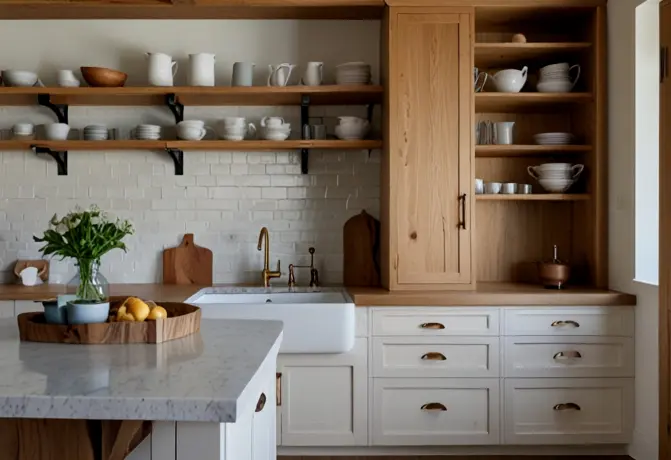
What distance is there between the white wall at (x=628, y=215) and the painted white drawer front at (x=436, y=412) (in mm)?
690

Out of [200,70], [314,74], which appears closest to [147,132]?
[200,70]

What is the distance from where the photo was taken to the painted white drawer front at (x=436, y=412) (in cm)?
335

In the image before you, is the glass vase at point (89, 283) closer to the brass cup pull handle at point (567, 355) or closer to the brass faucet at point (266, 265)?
the brass faucet at point (266, 265)

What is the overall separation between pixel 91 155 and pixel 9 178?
1.60 ft

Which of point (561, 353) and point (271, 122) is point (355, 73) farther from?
point (561, 353)

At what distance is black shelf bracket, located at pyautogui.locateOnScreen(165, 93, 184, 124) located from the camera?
3.72m

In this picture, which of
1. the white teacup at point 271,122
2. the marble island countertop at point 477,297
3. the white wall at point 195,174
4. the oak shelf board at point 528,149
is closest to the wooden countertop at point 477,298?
the marble island countertop at point 477,297

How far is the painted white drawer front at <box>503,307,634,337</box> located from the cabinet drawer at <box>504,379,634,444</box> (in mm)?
242

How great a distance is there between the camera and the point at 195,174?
3.99m

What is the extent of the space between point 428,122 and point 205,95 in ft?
4.01

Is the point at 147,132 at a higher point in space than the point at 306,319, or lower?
higher

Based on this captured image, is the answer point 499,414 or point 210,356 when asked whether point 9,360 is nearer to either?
point 210,356

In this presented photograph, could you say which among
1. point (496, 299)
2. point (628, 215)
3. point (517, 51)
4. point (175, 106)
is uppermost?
point (517, 51)

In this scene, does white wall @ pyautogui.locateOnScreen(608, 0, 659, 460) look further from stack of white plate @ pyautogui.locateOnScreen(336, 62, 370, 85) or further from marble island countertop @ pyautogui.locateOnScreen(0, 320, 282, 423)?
marble island countertop @ pyautogui.locateOnScreen(0, 320, 282, 423)
